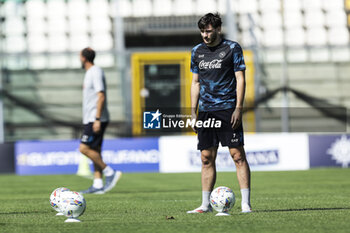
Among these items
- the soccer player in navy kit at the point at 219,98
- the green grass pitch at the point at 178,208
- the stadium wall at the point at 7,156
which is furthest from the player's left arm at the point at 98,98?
the stadium wall at the point at 7,156

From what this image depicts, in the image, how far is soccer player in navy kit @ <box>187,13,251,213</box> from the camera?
660cm

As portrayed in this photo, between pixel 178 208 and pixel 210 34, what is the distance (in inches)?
73.5

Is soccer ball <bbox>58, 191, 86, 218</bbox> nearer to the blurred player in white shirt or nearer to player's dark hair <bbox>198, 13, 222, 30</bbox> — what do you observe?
player's dark hair <bbox>198, 13, 222, 30</bbox>

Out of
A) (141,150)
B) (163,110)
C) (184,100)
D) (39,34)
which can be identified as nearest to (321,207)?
(163,110)

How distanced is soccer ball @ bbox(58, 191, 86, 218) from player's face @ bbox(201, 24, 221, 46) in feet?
5.99

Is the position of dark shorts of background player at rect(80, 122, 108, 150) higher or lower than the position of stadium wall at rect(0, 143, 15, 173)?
higher

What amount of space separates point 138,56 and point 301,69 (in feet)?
13.8

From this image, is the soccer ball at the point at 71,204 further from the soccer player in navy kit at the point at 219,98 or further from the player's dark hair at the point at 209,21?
the player's dark hair at the point at 209,21

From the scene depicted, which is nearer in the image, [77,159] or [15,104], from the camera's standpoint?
[77,159]

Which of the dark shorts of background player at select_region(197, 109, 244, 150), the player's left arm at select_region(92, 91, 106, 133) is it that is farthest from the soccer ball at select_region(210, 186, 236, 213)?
the player's left arm at select_region(92, 91, 106, 133)

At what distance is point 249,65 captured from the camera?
19047 millimetres

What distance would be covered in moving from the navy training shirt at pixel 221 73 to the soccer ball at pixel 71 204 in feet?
5.02

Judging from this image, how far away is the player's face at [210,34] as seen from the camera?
6582 millimetres

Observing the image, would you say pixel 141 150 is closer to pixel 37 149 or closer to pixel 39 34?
pixel 37 149
